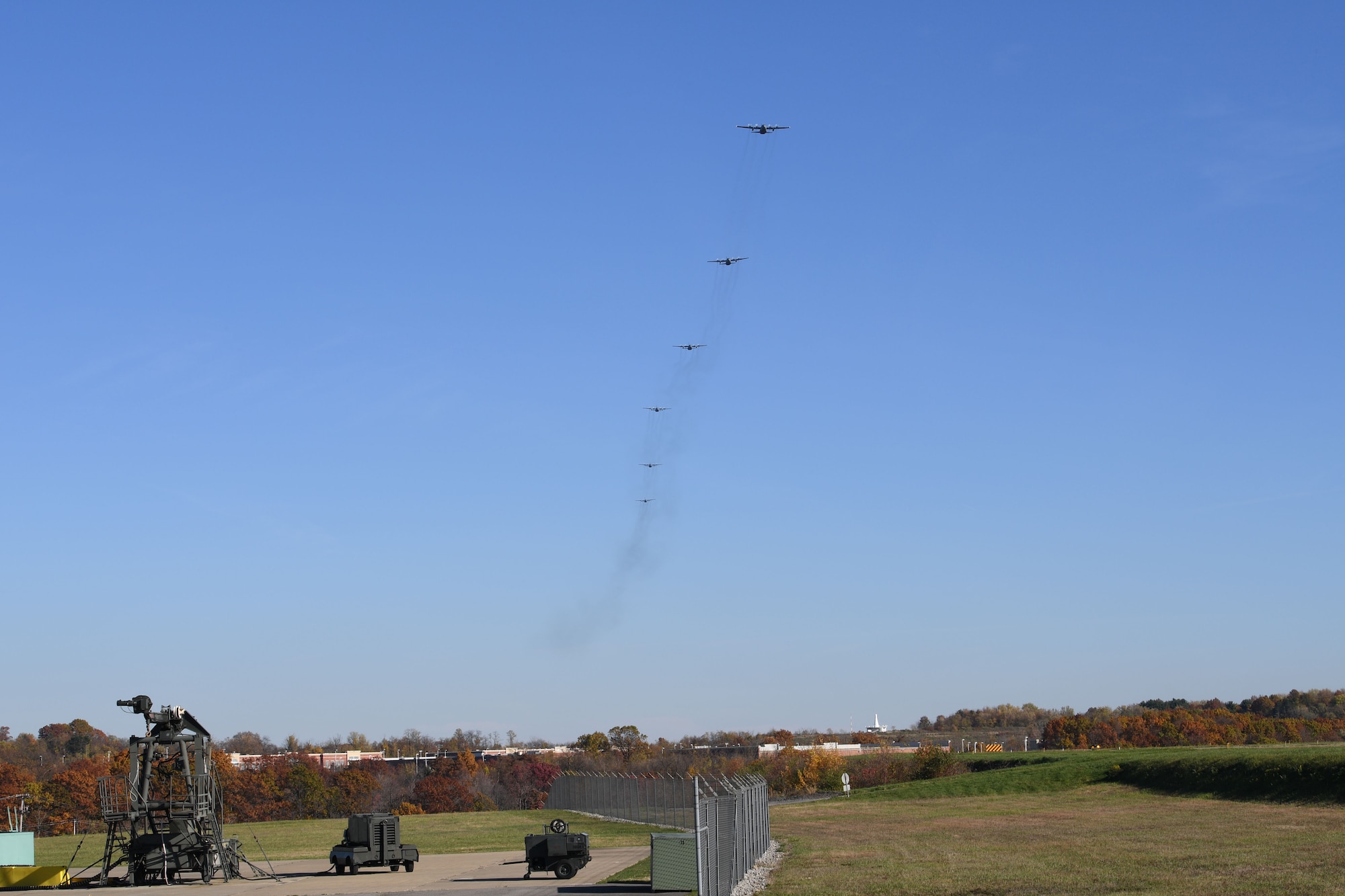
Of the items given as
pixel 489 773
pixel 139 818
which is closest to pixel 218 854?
pixel 139 818

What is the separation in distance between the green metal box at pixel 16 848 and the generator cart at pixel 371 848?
38.1ft

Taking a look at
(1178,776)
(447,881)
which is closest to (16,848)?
(447,881)

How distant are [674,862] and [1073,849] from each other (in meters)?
13.4

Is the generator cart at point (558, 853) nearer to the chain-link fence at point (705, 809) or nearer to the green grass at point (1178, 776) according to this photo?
the chain-link fence at point (705, 809)

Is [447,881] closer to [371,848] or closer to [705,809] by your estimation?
[371,848]

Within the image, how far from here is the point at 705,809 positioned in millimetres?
25109

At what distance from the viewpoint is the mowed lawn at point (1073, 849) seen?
26594 millimetres

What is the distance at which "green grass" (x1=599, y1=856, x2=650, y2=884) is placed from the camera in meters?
31.8

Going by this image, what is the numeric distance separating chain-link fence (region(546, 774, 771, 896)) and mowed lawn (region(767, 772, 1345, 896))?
1181mm

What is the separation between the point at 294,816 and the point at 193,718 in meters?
92.5

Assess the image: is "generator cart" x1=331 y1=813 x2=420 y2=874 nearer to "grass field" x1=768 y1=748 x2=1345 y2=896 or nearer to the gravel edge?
the gravel edge

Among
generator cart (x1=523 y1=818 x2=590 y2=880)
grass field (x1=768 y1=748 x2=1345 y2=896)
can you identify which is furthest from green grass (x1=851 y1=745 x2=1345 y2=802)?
generator cart (x1=523 y1=818 x2=590 y2=880)

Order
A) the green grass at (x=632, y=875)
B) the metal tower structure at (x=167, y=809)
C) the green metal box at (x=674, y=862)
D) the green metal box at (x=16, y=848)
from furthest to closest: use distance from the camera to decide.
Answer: the green metal box at (x=16, y=848), the metal tower structure at (x=167, y=809), the green grass at (x=632, y=875), the green metal box at (x=674, y=862)

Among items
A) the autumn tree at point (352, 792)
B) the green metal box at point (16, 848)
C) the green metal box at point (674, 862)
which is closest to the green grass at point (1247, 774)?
the green metal box at point (674, 862)
